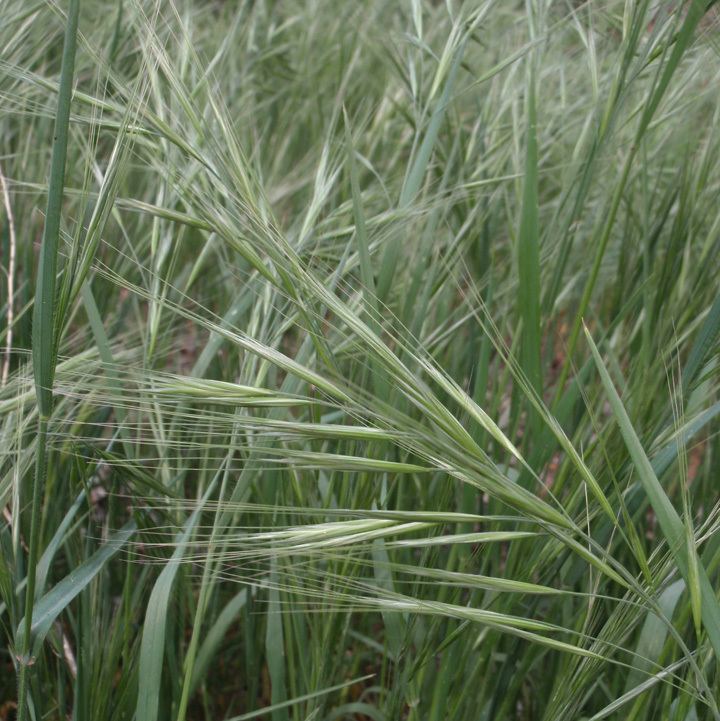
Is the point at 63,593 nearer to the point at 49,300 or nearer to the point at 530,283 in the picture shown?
the point at 49,300

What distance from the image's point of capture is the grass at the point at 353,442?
23.2 inches

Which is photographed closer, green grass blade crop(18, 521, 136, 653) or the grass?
the grass

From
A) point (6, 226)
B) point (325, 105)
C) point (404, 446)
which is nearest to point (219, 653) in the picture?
point (6, 226)

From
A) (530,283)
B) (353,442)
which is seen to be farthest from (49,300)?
(530,283)

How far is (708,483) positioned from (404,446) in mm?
637

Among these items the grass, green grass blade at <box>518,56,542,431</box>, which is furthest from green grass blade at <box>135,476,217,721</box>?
green grass blade at <box>518,56,542,431</box>

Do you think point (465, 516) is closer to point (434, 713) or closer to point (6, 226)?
point (434, 713)

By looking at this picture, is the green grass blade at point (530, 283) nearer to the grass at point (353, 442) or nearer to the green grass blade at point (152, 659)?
the grass at point (353, 442)

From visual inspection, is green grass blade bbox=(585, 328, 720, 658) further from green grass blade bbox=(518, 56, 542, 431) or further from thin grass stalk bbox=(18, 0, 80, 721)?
thin grass stalk bbox=(18, 0, 80, 721)

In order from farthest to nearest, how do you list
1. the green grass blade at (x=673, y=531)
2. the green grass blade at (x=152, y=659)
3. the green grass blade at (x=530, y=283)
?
the green grass blade at (x=530, y=283) < the green grass blade at (x=152, y=659) < the green grass blade at (x=673, y=531)

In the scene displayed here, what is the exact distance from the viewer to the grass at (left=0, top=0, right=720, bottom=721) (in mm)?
590

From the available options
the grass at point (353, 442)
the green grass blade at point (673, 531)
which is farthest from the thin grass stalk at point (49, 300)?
the green grass blade at point (673, 531)

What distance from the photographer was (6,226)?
119 cm

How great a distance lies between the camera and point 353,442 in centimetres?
72
